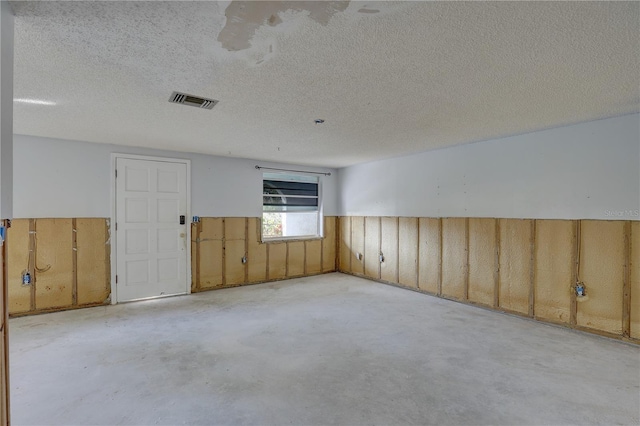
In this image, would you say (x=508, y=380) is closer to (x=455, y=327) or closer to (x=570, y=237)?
(x=455, y=327)

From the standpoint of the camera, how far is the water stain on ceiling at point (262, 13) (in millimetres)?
1521

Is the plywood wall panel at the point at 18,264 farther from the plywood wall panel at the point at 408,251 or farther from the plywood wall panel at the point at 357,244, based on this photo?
the plywood wall panel at the point at 408,251

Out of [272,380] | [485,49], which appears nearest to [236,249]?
[272,380]

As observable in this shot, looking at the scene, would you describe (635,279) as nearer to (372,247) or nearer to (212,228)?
(372,247)

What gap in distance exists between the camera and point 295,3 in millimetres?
1522

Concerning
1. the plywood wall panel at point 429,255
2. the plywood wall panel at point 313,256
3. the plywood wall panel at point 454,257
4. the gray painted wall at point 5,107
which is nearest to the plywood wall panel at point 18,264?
the gray painted wall at point 5,107

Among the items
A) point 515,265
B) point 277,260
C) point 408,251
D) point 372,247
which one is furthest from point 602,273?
point 277,260

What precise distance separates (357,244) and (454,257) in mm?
2146

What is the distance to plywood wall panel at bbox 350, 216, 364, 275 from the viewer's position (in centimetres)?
642

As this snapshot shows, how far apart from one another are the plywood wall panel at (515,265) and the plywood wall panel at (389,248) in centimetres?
178

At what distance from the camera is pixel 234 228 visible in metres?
5.64

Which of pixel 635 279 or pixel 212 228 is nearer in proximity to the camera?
pixel 635 279

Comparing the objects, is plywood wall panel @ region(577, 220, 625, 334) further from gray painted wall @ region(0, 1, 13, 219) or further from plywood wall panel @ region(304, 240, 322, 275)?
gray painted wall @ region(0, 1, 13, 219)

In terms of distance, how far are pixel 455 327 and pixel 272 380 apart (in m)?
2.25
